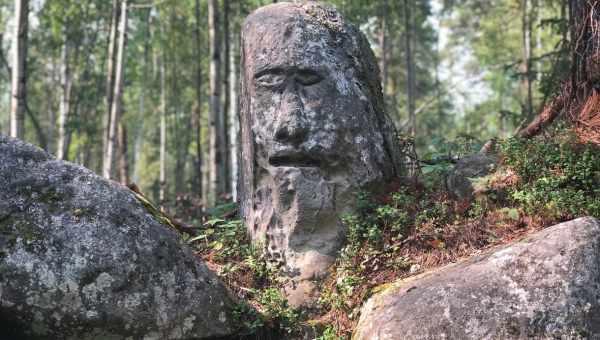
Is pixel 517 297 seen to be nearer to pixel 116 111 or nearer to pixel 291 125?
pixel 291 125

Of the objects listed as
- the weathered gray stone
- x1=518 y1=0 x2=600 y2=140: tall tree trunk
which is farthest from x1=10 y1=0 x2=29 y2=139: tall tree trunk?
x1=518 y1=0 x2=600 y2=140: tall tree trunk

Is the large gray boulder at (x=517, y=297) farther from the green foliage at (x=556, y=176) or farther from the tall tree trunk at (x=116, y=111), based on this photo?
the tall tree trunk at (x=116, y=111)

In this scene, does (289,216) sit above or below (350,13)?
below

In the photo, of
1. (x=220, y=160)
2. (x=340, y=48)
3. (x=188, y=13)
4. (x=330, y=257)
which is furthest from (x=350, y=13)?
(x=330, y=257)

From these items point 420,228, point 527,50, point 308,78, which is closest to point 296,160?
point 308,78

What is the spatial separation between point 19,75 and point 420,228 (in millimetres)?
8296

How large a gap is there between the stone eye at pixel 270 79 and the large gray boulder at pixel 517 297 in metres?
2.86

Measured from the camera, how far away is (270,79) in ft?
22.2

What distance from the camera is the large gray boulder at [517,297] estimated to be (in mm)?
4539

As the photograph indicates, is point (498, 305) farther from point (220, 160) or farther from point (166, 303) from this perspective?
point (220, 160)

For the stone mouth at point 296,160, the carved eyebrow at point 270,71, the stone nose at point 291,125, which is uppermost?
the carved eyebrow at point 270,71

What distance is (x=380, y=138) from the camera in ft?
23.0

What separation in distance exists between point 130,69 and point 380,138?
2066 centimetres

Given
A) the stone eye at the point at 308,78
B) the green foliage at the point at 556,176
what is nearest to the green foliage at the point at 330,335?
the green foliage at the point at 556,176
